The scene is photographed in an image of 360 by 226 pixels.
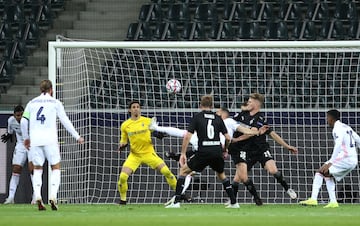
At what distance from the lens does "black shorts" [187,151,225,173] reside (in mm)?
17641

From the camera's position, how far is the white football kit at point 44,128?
1709 cm

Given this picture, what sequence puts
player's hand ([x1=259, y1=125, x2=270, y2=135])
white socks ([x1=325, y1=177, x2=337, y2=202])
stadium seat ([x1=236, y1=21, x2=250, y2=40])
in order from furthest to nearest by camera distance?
stadium seat ([x1=236, y1=21, x2=250, y2=40]) → player's hand ([x1=259, y1=125, x2=270, y2=135]) → white socks ([x1=325, y1=177, x2=337, y2=202])

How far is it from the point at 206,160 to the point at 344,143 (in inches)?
108

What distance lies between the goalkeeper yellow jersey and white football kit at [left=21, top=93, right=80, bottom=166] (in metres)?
2.84

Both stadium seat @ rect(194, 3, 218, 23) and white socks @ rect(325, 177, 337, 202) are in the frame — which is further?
stadium seat @ rect(194, 3, 218, 23)

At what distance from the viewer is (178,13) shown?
2788 cm

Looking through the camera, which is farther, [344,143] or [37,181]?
[344,143]

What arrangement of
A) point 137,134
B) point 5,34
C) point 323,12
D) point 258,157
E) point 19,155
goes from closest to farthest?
1. point 258,157
2. point 137,134
3. point 19,155
4. point 323,12
5. point 5,34

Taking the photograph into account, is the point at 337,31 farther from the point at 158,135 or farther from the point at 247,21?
the point at 158,135

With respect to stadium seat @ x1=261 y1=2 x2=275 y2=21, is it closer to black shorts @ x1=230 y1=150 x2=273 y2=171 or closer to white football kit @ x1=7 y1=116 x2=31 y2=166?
white football kit @ x1=7 y1=116 x2=31 y2=166

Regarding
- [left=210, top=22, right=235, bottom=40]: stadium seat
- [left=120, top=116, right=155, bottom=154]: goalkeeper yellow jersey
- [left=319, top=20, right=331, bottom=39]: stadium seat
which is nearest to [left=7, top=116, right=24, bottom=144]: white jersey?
[left=120, top=116, right=155, bottom=154]: goalkeeper yellow jersey

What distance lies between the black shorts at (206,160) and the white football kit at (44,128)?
192 cm

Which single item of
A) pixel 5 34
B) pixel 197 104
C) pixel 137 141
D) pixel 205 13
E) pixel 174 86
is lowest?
pixel 137 141

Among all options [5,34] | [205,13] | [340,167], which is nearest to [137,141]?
[340,167]
